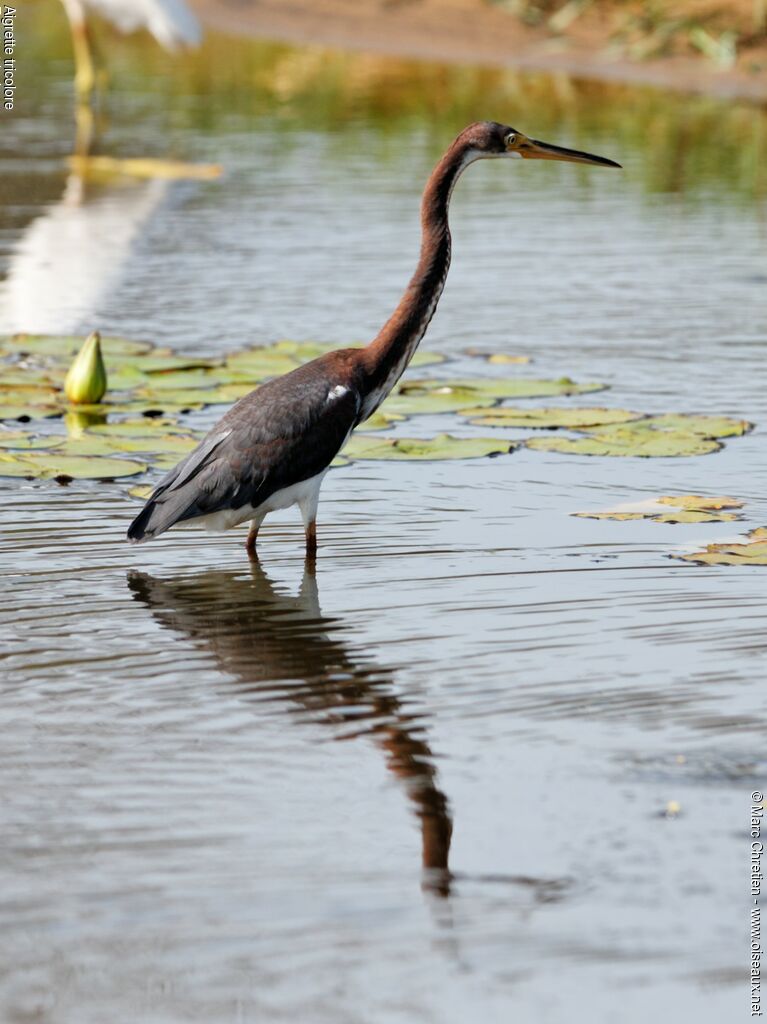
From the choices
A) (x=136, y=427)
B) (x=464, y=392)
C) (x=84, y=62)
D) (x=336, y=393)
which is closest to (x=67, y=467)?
(x=136, y=427)

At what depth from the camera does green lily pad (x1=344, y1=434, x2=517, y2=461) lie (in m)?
7.74

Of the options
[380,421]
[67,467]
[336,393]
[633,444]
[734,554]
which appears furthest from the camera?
[380,421]

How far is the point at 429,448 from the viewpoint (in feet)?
25.6

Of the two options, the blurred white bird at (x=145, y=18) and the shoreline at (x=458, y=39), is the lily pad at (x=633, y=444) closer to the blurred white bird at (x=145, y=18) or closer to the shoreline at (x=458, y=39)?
the blurred white bird at (x=145, y=18)

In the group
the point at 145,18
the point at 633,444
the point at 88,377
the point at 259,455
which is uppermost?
the point at 145,18

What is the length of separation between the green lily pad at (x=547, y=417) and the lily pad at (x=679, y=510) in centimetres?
102

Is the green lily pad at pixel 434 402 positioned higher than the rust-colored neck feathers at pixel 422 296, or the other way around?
the rust-colored neck feathers at pixel 422 296

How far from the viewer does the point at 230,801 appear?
15.5ft

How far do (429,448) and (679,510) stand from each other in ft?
4.06

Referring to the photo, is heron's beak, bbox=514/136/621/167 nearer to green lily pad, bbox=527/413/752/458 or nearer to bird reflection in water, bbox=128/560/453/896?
green lily pad, bbox=527/413/752/458

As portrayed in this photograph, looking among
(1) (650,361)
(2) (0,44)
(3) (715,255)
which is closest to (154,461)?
(1) (650,361)

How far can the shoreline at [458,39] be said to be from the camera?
20.8m

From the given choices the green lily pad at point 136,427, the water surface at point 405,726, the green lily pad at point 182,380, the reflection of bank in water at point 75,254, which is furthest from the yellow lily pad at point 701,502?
the reflection of bank in water at point 75,254

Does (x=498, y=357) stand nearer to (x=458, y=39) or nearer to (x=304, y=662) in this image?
(x=304, y=662)
